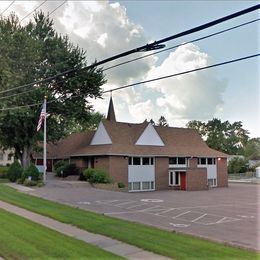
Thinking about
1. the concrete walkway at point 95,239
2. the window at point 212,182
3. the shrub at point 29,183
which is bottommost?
the window at point 212,182

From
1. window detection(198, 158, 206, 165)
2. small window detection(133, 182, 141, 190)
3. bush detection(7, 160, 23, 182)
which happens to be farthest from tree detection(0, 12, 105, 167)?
window detection(198, 158, 206, 165)

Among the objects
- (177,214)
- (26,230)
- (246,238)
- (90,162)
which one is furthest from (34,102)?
(246,238)

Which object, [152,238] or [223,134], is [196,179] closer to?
[152,238]

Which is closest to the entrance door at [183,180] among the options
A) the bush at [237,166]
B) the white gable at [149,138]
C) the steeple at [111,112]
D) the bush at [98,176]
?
the white gable at [149,138]

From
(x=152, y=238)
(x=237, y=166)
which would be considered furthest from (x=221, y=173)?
(x=152, y=238)

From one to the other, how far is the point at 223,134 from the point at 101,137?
215 ft

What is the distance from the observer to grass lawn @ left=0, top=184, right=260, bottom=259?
9.75 m

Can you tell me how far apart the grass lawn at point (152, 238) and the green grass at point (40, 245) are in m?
1.37

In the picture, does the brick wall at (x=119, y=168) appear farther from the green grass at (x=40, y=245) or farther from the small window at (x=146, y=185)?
the green grass at (x=40, y=245)

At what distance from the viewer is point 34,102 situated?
118ft

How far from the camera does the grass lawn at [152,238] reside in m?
9.75

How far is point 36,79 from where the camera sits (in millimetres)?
35531

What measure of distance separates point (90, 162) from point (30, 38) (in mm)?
14136

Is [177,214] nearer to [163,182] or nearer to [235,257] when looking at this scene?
[235,257]
